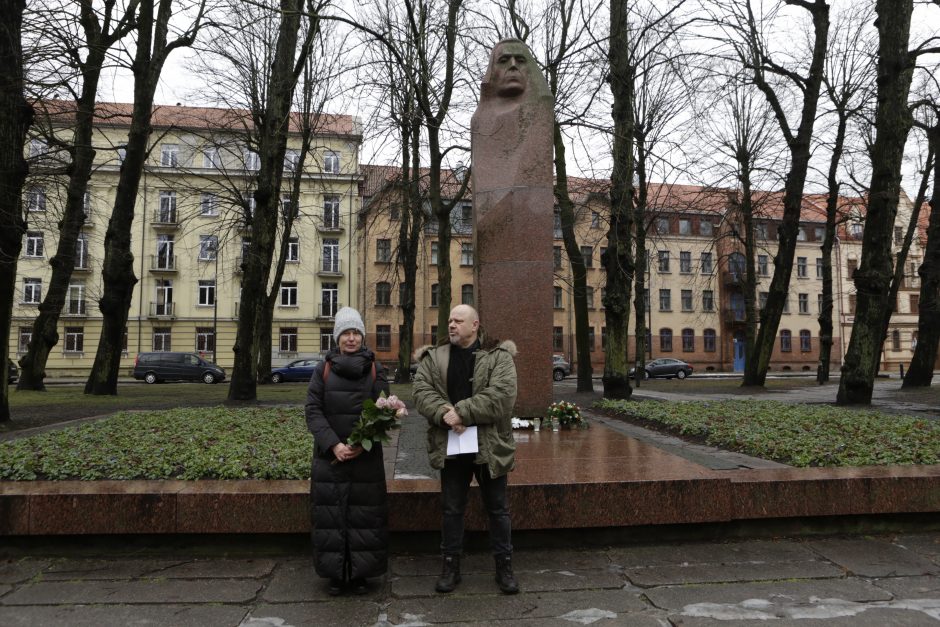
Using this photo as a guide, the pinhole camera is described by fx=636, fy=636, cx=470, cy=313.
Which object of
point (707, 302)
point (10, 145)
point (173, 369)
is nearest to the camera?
point (10, 145)

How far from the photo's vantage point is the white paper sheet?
3.64 meters

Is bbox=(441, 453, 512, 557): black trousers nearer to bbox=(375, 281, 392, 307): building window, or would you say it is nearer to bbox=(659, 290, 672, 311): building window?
bbox=(375, 281, 392, 307): building window

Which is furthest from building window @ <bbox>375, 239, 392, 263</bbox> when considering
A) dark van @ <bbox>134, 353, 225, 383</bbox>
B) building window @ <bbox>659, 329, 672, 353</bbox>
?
building window @ <bbox>659, 329, 672, 353</bbox>

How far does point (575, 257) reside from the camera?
1772 centimetres

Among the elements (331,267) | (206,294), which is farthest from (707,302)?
(206,294)

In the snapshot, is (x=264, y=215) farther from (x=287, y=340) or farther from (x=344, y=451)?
(x=287, y=340)

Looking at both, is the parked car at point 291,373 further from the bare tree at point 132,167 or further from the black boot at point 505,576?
the black boot at point 505,576

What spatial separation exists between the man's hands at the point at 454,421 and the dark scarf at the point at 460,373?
164 millimetres

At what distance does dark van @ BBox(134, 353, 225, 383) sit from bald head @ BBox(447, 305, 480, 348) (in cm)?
3225

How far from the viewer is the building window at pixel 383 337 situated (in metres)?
44.6

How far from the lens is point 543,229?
827cm

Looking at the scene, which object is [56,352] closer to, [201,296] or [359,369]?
[201,296]

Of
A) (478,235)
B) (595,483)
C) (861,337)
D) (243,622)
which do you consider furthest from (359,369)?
(861,337)

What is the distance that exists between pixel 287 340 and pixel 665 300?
29.0 m
